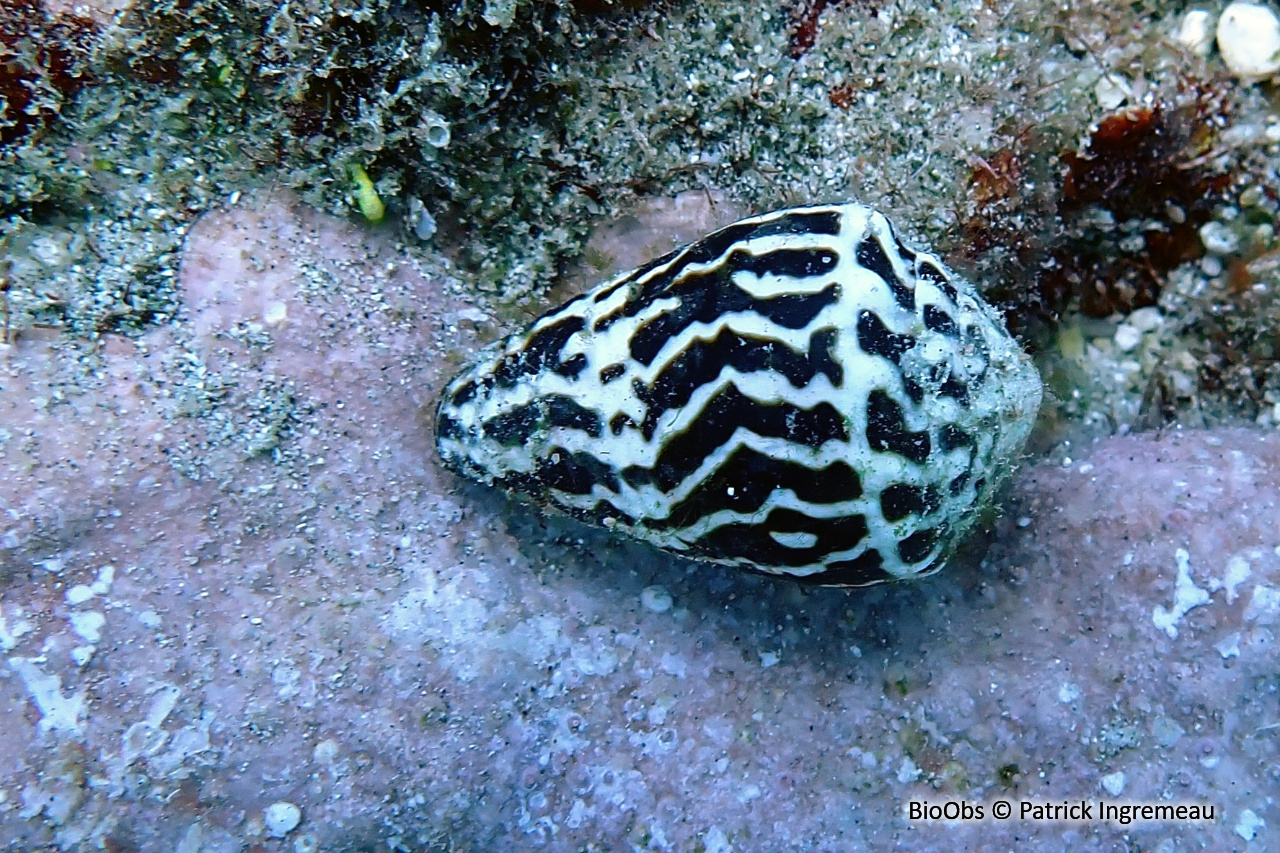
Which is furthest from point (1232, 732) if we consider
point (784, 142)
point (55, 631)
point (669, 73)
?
point (55, 631)

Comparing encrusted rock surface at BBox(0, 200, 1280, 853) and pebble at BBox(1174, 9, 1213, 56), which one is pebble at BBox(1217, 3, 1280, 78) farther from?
encrusted rock surface at BBox(0, 200, 1280, 853)

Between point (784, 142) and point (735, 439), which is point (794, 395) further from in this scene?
point (784, 142)

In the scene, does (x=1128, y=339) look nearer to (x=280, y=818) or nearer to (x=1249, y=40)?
(x=1249, y=40)

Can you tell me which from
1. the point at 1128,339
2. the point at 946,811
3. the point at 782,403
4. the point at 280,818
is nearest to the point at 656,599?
the point at 782,403

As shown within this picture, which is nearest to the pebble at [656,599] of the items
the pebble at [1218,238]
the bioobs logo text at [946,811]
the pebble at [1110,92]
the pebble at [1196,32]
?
the bioobs logo text at [946,811]

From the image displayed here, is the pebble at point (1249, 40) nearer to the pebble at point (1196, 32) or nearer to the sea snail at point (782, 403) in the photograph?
the pebble at point (1196, 32)

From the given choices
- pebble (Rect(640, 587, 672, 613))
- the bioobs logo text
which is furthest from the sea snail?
the bioobs logo text
